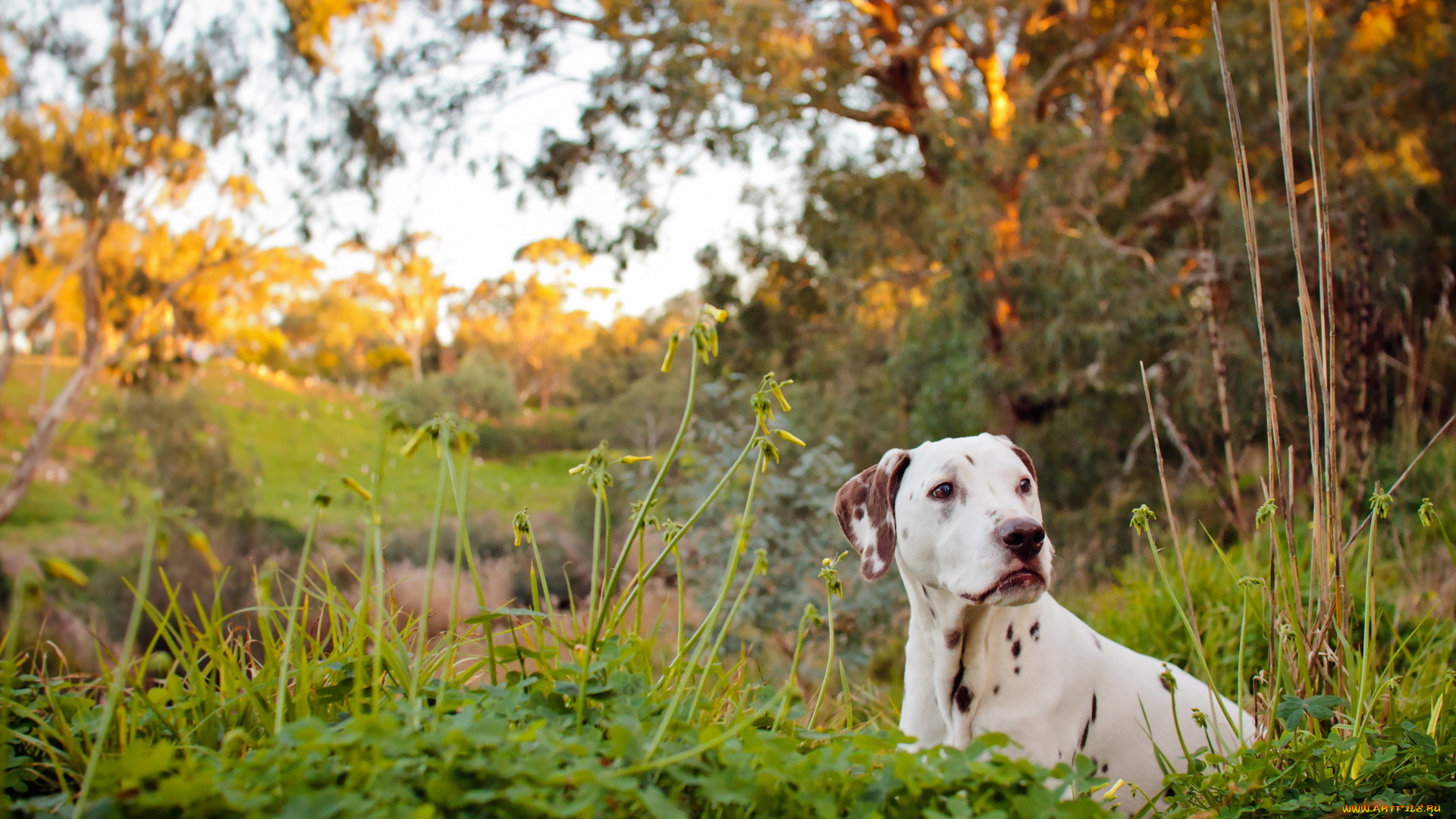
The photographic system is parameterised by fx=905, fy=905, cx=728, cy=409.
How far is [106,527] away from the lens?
16203 mm

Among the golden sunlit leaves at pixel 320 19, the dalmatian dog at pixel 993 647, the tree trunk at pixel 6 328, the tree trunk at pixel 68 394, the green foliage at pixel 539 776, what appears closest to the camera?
the green foliage at pixel 539 776

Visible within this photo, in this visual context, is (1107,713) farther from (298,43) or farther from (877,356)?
(298,43)

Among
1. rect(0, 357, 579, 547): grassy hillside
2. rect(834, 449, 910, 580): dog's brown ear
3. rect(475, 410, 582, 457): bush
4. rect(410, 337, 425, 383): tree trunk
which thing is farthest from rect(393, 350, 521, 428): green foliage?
rect(834, 449, 910, 580): dog's brown ear

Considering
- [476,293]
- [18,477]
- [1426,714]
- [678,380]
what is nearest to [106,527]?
[18,477]

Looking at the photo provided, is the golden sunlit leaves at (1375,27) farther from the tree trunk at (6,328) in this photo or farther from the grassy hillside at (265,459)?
the tree trunk at (6,328)

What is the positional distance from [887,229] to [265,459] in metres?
15.3

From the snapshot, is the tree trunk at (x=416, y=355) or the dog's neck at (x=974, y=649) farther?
the tree trunk at (x=416, y=355)

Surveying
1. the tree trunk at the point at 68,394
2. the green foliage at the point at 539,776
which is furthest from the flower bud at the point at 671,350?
the tree trunk at the point at 68,394

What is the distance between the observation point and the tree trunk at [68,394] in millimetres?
13914

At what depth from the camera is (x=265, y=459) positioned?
19.5 metres

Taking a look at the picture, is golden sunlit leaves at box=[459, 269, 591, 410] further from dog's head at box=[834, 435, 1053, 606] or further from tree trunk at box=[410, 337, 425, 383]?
dog's head at box=[834, 435, 1053, 606]

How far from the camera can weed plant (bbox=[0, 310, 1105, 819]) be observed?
0.96 meters

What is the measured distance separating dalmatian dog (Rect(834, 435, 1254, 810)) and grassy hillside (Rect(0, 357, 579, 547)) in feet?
43.3

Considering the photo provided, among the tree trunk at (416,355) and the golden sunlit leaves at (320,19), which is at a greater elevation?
the golden sunlit leaves at (320,19)
